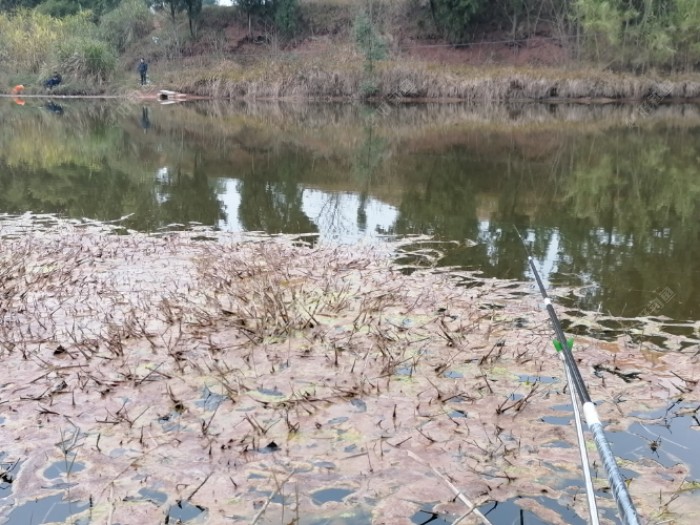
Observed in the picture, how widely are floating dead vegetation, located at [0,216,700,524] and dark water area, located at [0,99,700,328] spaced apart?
1.42m

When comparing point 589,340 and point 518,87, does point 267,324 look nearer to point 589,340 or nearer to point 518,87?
point 589,340

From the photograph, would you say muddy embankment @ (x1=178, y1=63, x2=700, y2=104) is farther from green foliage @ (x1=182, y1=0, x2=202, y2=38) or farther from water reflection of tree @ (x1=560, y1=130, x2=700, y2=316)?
water reflection of tree @ (x1=560, y1=130, x2=700, y2=316)

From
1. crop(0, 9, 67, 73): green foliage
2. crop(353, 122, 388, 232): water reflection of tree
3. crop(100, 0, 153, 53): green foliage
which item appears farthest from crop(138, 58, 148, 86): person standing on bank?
crop(353, 122, 388, 232): water reflection of tree

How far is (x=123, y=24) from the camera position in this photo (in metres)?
41.2

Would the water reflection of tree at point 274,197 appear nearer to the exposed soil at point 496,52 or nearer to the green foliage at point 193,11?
the exposed soil at point 496,52

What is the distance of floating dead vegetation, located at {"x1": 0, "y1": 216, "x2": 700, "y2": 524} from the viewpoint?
2.66 metres

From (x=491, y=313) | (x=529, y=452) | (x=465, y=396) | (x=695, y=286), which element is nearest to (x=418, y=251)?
(x=491, y=313)

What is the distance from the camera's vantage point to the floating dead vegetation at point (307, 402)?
266 centimetres

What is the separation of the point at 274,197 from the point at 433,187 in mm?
2526

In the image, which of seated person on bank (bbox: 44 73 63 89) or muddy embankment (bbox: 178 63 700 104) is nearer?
muddy embankment (bbox: 178 63 700 104)

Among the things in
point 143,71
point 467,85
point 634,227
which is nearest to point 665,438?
point 634,227

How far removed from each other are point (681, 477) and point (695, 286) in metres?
3.30

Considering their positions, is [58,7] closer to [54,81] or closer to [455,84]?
[54,81]

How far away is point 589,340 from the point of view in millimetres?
4281
